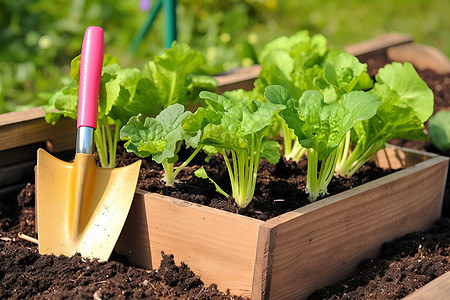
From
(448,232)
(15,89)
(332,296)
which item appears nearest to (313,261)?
(332,296)

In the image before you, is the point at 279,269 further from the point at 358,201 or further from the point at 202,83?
the point at 202,83

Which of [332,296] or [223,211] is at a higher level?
[223,211]

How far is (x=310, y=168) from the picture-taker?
186cm

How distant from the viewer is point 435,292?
1.54 meters

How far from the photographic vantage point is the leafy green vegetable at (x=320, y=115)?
171 centimetres

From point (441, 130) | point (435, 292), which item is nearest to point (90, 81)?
point (435, 292)

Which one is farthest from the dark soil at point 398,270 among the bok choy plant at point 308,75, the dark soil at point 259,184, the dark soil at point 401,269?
the bok choy plant at point 308,75

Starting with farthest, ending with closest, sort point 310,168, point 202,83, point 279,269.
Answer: point 202,83 < point 310,168 < point 279,269

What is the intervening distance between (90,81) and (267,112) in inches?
21.8

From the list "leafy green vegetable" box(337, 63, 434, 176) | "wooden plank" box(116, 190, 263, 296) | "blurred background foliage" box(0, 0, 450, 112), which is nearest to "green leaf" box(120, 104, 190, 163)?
"wooden plank" box(116, 190, 263, 296)

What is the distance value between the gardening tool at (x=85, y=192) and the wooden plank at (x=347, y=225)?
0.47 metres

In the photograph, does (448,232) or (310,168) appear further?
(448,232)

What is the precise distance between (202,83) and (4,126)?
0.67 meters

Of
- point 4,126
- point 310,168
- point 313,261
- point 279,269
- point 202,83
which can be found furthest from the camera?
point 202,83
